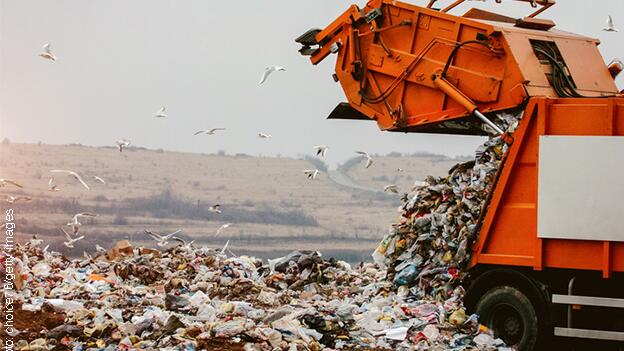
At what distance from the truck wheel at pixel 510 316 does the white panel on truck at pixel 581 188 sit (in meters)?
0.71

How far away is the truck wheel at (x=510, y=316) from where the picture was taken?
10008 millimetres

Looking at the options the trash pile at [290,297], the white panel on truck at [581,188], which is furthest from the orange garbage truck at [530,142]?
the trash pile at [290,297]

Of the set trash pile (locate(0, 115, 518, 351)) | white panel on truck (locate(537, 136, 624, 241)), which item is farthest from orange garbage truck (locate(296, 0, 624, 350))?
Result: trash pile (locate(0, 115, 518, 351))

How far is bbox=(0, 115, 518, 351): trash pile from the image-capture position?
984 centimetres

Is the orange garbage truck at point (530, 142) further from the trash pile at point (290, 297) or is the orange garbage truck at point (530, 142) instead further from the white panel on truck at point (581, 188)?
the trash pile at point (290, 297)

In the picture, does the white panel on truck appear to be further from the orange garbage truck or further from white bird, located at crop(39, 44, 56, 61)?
white bird, located at crop(39, 44, 56, 61)

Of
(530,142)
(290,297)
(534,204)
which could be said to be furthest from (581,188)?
(290,297)

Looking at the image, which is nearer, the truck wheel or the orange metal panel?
the orange metal panel

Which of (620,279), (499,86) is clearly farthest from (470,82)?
(620,279)

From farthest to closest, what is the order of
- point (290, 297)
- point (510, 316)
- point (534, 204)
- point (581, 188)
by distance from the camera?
point (290, 297) → point (510, 316) → point (534, 204) → point (581, 188)

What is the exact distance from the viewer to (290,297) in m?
13.6

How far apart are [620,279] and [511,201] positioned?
1.27 meters

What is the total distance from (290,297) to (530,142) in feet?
14.9

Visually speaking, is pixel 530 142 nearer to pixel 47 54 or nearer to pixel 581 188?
pixel 581 188
